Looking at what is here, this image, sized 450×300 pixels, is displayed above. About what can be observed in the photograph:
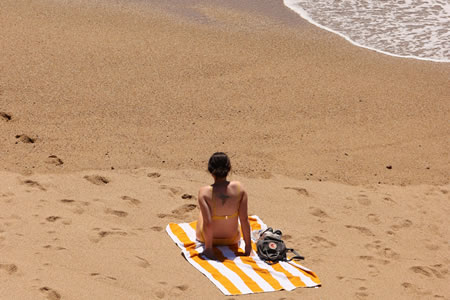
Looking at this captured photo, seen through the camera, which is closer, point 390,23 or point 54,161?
point 54,161

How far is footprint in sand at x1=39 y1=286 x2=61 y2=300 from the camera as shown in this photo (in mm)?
4801

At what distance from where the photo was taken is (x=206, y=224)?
18.5 feet

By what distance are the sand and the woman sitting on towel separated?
1.23 feet

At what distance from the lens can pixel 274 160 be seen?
782 cm

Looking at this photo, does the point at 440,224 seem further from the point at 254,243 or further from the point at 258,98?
the point at 258,98

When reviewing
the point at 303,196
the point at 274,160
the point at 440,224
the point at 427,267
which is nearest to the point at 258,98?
the point at 274,160

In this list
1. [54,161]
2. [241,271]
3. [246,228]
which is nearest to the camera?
[241,271]

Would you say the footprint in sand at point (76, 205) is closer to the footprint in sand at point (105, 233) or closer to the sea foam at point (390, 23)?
the footprint in sand at point (105, 233)

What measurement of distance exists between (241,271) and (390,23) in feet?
28.1

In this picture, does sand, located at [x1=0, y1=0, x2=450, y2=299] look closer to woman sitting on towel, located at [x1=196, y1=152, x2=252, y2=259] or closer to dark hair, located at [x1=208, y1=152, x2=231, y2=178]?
woman sitting on towel, located at [x1=196, y1=152, x2=252, y2=259]

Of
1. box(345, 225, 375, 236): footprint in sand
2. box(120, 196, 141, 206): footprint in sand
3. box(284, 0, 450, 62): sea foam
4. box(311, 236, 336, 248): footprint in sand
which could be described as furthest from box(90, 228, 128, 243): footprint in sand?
box(284, 0, 450, 62): sea foam

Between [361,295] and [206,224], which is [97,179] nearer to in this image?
[206,224]

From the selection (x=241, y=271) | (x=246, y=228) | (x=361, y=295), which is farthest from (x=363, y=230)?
(x=241, y=271)

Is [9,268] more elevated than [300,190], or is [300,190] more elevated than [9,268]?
[300,190]
